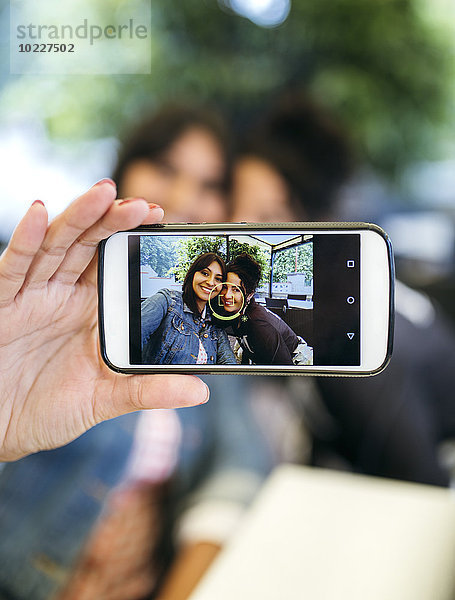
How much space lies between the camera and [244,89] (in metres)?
1.35

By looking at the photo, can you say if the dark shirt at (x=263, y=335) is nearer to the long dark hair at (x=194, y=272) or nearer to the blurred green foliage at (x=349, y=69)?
the long dark hair at (x=194, y=272)

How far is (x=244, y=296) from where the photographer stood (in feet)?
0.93

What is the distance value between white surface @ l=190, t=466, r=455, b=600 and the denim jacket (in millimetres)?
293

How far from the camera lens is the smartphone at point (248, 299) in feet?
0.92

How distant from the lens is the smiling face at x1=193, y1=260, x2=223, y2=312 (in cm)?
28

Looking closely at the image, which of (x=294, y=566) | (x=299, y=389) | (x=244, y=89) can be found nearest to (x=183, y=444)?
(x=294, y=566)

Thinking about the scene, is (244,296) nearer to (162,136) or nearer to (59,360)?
(59,360)

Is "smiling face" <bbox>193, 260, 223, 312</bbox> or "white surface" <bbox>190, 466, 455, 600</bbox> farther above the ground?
"smiling face" <bbox>193, 260, 223, 312</bbox>

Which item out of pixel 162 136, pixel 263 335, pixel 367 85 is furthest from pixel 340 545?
pixel 367 85

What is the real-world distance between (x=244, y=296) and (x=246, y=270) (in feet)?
0.05

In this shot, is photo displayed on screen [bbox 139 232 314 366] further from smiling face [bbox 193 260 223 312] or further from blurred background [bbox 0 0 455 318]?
blurred background [bbox 0 0 455 318]

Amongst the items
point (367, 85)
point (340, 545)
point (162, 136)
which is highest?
point (367, 85)

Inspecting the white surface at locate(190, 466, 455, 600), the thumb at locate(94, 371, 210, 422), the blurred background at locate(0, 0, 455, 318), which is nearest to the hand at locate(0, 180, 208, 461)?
the thumb at locate(94, 371, 210, 422)

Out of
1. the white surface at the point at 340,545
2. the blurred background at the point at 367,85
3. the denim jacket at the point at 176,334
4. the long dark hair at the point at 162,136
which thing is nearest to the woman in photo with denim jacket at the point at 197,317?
the denim jacket at the point at 176,334
